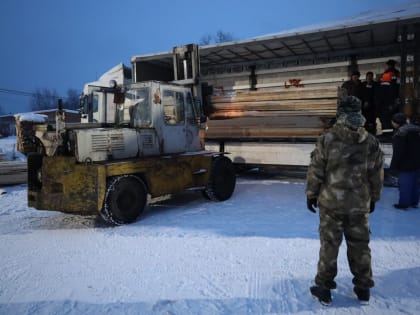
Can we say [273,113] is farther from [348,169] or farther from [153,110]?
[348,169]

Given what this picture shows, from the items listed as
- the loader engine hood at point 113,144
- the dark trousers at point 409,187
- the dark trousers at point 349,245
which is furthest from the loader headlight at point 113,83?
the dark trousers at point 409,187

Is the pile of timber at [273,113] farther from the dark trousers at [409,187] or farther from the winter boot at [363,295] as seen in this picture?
the winter boot at [363,295]

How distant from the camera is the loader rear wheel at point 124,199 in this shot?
556 cm

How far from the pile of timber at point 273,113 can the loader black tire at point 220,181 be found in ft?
5.82

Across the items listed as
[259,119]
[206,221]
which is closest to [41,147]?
[206,221]

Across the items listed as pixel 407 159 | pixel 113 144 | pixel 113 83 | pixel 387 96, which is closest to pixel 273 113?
pixel 387 96

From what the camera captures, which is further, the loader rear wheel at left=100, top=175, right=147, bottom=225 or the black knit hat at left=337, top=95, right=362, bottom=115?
the loader rear wheel at left=100, top=175, right=147, bottom=225

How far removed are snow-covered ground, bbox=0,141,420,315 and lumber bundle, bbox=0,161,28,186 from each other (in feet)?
11.8

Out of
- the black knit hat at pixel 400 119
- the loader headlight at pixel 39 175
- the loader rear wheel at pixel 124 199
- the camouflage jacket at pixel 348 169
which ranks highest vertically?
the black knit hat at pixel 400 119

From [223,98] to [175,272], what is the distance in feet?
22.0

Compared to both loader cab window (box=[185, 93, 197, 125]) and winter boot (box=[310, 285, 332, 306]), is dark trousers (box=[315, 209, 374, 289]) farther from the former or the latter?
loader cab window (box=[185, 93, 197, 125])

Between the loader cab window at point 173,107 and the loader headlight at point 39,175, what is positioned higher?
the loader cab window at point 173,107

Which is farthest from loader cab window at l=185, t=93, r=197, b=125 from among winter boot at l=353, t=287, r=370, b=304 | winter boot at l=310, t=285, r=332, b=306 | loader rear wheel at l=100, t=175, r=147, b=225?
winter boot at l=353, t=287, r=370, b=304

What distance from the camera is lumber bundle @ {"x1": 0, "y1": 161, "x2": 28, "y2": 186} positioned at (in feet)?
32.2
